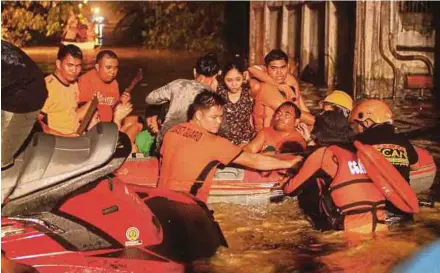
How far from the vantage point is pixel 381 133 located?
6.99 meters

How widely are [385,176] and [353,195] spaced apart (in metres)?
0.30

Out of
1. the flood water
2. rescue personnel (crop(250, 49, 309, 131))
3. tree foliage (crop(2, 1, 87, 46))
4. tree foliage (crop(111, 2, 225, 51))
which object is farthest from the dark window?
tree foliage (crop(2, 1, 87, 46))

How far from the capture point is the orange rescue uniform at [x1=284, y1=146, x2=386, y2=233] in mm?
6613

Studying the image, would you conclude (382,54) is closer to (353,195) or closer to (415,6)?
(415,6)

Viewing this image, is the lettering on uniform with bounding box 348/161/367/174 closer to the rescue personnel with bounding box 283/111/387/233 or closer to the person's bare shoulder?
the rescue personnel with bounding box 283/111/387/233

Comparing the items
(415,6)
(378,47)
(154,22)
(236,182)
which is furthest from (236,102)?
(154,22)

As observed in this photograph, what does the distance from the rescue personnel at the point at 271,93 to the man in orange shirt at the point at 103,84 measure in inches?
60.7

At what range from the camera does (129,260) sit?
500 cm

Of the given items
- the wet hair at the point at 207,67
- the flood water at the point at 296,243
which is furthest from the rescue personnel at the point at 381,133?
the wet hair at the point at 207,67

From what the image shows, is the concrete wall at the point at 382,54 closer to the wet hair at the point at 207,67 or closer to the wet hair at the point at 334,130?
the wet hair at the point at 207,67

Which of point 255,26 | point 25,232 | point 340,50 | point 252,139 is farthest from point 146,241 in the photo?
point 255,26

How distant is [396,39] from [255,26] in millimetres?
7810

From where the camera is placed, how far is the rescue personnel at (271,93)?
30.3ft

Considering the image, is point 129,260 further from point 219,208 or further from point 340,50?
point 340,50
